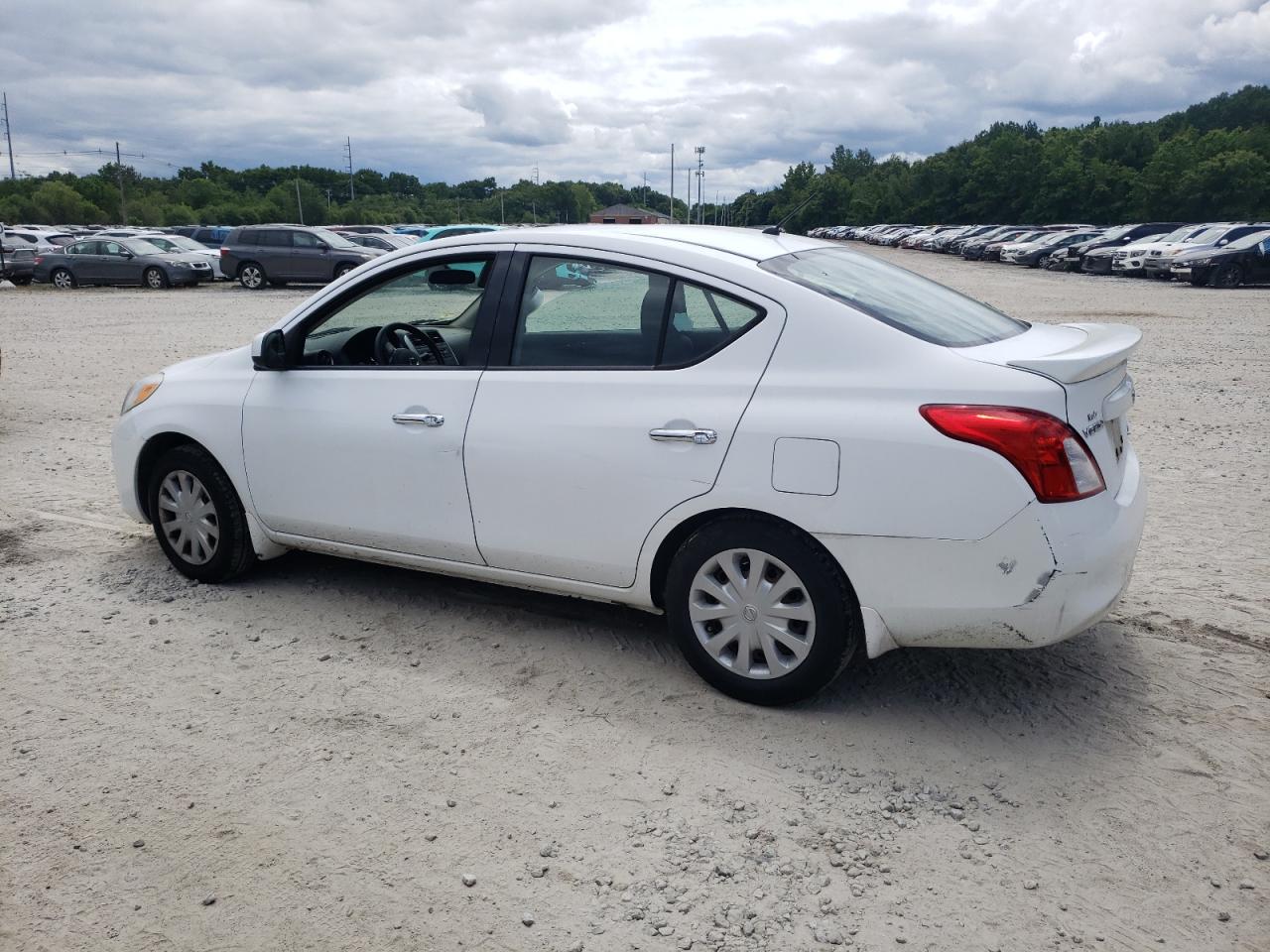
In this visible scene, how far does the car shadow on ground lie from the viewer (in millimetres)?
3766

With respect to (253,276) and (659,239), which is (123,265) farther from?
(659,239)

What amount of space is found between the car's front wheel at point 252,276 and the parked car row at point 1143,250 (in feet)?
77.2

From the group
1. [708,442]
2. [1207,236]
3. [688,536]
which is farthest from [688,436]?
[1207,236]

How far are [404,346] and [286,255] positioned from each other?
78.5 feet

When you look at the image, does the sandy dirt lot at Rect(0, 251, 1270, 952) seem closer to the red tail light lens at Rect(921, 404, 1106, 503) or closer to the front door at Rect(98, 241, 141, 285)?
the red tail light lens at Rect(921, 404, 1106, 503)

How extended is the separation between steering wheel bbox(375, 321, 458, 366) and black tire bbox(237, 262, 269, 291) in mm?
24507

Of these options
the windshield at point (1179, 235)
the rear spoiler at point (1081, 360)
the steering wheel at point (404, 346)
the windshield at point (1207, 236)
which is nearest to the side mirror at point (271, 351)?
the steering wheel at point (404, 346)

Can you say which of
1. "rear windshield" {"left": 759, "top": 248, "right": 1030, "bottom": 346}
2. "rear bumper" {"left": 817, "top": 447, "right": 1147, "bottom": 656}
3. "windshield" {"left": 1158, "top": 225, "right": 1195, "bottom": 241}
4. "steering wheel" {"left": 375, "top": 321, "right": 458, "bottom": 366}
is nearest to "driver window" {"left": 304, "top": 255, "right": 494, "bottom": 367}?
"steering wheel" {"left": 375, "top": 321, "right": 458, "bottom": 366}

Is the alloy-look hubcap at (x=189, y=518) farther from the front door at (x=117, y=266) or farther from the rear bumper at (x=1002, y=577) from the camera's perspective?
the front door at (x=117, y=266)

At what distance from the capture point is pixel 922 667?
4121 millimetres

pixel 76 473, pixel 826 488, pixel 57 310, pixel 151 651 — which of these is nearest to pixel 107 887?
pixel 151 651

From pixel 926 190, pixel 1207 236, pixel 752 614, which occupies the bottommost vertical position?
pixel 752 614

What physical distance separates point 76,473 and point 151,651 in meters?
3.62

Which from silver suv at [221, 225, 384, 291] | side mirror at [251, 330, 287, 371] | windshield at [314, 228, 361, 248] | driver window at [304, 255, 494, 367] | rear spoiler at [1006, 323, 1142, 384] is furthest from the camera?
windshield at [314, 228, 361, 248]
